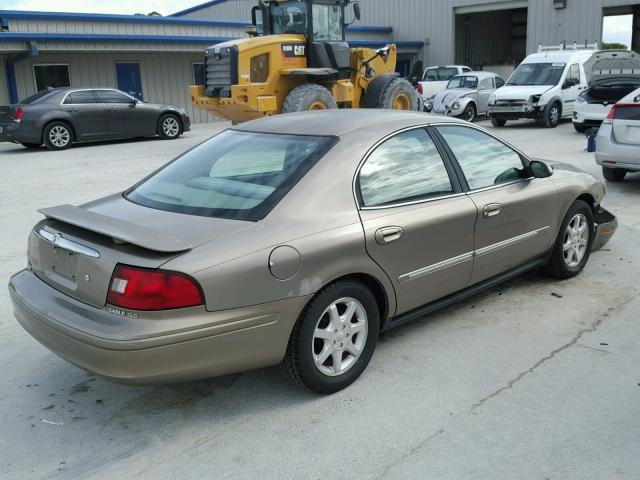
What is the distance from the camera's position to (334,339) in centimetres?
350

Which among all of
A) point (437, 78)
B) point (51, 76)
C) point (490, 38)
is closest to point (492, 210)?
point (51, 76)

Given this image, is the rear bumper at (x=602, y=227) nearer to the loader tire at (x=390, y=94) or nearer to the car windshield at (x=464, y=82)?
the loader tire at (x=390, y=94)

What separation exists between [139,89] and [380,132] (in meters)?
20.4

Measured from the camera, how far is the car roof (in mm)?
3966

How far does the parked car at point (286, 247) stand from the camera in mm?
2980

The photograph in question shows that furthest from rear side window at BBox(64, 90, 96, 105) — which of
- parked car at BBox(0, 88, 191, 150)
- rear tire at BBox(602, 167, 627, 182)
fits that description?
rear tire at BBox(602, 167, 627, 182)

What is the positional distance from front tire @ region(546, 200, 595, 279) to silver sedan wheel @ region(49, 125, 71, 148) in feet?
44.3

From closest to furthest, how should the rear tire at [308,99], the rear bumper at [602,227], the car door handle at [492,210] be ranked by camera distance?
the car door handle at [492,210]
the rear bumper at [602,227]
the rear tire at [308,99]

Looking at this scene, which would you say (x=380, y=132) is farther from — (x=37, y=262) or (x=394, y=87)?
(x=394, y=87)

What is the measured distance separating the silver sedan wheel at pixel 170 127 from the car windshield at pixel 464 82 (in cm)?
881

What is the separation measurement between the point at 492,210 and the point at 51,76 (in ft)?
64.5

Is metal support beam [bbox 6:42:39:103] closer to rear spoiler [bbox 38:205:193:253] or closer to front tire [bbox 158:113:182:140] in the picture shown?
front tire [bbox 158:113:182:140]

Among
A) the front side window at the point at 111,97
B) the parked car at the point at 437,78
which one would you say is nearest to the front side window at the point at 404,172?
the front side window at the point at 111,97

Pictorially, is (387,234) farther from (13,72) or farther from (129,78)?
(129,78)
